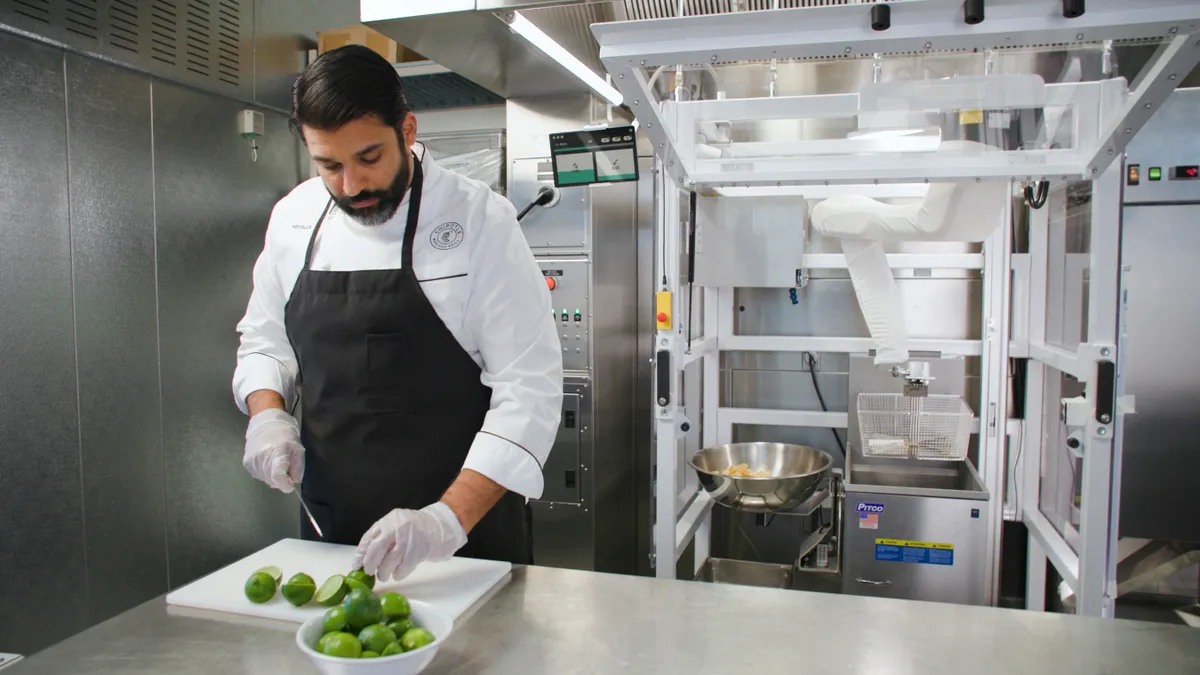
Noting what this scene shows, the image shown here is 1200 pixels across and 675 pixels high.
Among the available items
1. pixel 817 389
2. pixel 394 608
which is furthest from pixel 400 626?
pixel 817 389

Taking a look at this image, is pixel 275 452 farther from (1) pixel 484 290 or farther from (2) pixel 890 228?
(2) pixel 890 228

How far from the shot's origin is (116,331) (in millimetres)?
2555

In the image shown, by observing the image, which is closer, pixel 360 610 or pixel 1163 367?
pixel 360 610

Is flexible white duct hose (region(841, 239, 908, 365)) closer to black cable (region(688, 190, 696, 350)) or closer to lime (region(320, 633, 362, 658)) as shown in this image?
black cable (region(688, 190, 696, 350))

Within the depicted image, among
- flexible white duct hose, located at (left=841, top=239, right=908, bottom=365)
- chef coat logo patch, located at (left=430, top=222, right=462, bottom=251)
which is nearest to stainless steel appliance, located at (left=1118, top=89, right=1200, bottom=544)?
flexible white duct hose, located at (left=841, top=239, right=908, bottom=365)

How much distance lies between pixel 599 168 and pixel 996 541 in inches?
81.0

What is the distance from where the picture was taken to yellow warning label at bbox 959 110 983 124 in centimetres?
163

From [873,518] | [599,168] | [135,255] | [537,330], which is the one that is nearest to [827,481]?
[873,518]

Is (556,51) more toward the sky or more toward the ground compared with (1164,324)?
more toward the sky

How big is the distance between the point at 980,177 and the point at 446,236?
4.63ft

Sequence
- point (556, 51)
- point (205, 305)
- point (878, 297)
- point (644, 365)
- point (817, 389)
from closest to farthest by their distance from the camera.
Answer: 1. point (556, 51)
2. point (878, 297)
3. point (205, 305)
4. point (817, 389)
5. point (644, 365)

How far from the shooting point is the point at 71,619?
2426mm

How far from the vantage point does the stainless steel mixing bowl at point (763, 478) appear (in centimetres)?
258

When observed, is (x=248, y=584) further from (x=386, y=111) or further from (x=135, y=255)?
(x=135, y=255)
